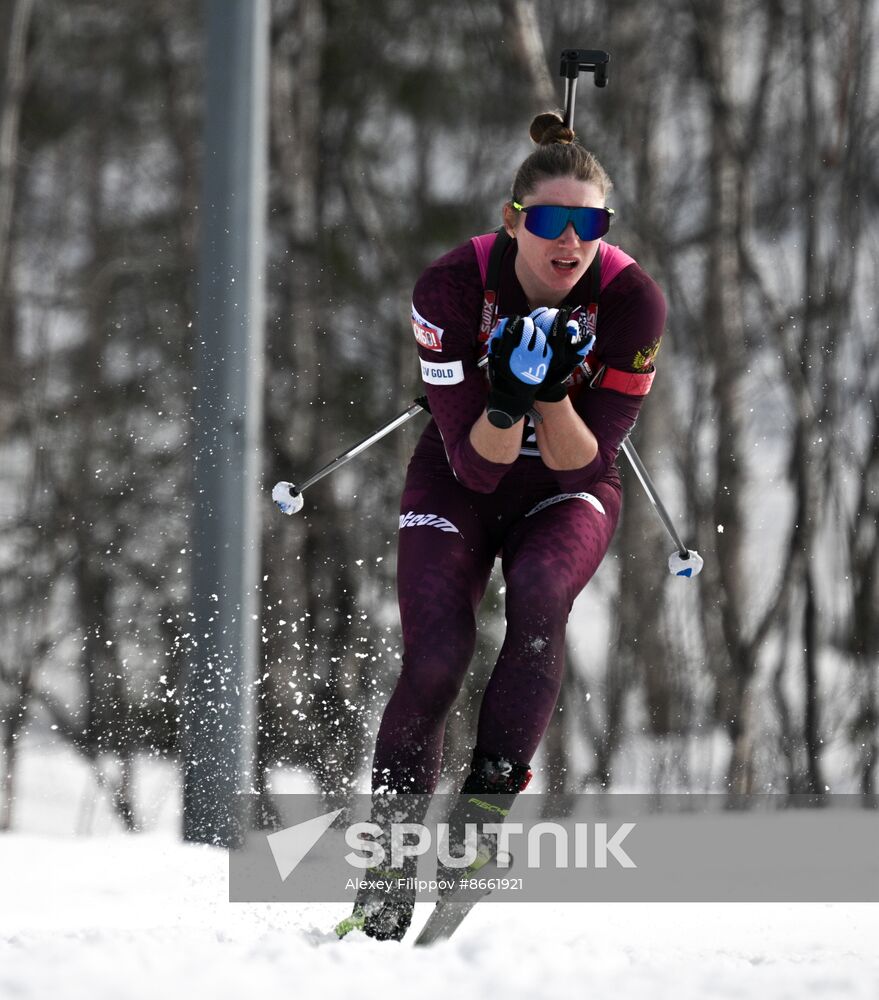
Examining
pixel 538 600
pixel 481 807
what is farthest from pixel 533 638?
pixel 481 807

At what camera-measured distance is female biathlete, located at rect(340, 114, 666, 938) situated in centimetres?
332

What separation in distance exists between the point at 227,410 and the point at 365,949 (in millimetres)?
2918

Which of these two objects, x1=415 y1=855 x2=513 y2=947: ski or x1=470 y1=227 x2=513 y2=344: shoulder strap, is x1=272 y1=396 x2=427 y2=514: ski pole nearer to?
x1=470 y1=227 x2=513 y2=344: shoulder strap

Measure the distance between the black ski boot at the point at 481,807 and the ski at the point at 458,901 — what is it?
0.8 inches

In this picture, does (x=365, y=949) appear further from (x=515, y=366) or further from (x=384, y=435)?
(x=384, y=435)

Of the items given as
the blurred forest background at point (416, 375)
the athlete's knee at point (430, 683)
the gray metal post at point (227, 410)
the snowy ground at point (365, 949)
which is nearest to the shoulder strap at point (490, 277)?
the athlete's knee at point (430, 683)

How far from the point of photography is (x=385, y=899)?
325 centimetres

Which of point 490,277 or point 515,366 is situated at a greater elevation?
point 490,277

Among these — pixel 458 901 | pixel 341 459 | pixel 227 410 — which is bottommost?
pixel 458 901

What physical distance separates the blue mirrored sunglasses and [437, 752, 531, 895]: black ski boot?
49.7 inches

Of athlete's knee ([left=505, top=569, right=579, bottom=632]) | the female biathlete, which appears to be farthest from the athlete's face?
athlete's knee ([left=505, top=569, right=579, bottom=632])

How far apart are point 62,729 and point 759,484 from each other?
6.07 m

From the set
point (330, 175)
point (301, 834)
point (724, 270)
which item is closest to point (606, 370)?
point (301, 834)

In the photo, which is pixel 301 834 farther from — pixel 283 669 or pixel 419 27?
pixel 419 27
